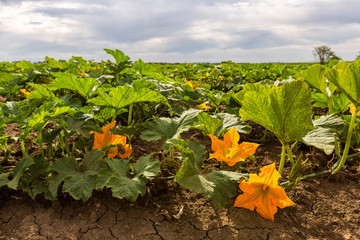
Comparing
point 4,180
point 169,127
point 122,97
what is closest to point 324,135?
point 169,127

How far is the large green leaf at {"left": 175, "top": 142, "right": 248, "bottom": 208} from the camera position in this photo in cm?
146

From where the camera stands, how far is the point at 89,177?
1702 mm

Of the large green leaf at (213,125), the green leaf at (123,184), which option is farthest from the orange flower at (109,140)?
the large green leaf at (213,125)

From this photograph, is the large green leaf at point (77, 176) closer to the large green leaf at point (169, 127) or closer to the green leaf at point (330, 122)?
the large green leaf at point (169, 127)

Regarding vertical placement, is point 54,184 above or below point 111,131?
below

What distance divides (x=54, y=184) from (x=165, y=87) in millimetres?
1597

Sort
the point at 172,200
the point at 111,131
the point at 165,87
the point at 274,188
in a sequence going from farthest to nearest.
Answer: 1. the point at 165,87
2. the point at 111,131
3. the point at 172,200
4. the point at 274,188

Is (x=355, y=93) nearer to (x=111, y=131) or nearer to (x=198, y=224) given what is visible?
(x=198, y=224)

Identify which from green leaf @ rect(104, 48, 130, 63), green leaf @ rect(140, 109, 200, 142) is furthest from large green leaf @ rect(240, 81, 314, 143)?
green leaf @ rect(104, 48, 130, 63)

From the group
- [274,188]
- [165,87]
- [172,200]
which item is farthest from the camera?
[165,87]

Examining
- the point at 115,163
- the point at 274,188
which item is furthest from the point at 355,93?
the point at 115,163

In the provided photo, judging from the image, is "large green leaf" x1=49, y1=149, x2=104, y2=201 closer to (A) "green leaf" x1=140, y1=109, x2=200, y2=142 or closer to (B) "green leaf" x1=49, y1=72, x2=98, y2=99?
(A) "green leaf" x1=140, y1=109, x2=200, y2=142

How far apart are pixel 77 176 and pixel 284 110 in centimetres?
128

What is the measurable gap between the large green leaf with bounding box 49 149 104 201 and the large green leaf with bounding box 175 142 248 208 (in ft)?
1.84
